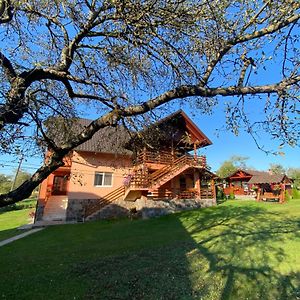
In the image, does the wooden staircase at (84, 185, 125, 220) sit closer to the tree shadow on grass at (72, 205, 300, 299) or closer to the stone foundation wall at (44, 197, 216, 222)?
the stone foundation wall at (44, 197, 216, 222)

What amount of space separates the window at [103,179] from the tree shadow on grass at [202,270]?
35.7 ft

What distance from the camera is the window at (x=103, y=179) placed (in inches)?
805

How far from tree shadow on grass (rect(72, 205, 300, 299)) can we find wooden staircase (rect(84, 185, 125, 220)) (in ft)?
30.8

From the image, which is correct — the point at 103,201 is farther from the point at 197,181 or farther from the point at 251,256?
the point at 251,256

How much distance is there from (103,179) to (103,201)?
2.07 metres

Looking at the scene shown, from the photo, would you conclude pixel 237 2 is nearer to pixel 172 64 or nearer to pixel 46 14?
pixel 172 64

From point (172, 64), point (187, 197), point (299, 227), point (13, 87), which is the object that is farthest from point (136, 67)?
point (187, 197)

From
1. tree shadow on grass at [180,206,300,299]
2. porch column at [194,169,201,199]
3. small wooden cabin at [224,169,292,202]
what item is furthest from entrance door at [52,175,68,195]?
small wooden cabin at [224,169,292,202]

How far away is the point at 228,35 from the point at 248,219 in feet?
39.0

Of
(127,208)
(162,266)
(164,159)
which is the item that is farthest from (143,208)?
(162,266)

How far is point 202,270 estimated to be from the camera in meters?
6.33

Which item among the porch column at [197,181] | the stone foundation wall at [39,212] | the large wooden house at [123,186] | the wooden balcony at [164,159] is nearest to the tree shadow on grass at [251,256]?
the large wooden house at [123,186]

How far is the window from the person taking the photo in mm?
20441

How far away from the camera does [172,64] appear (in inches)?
220
